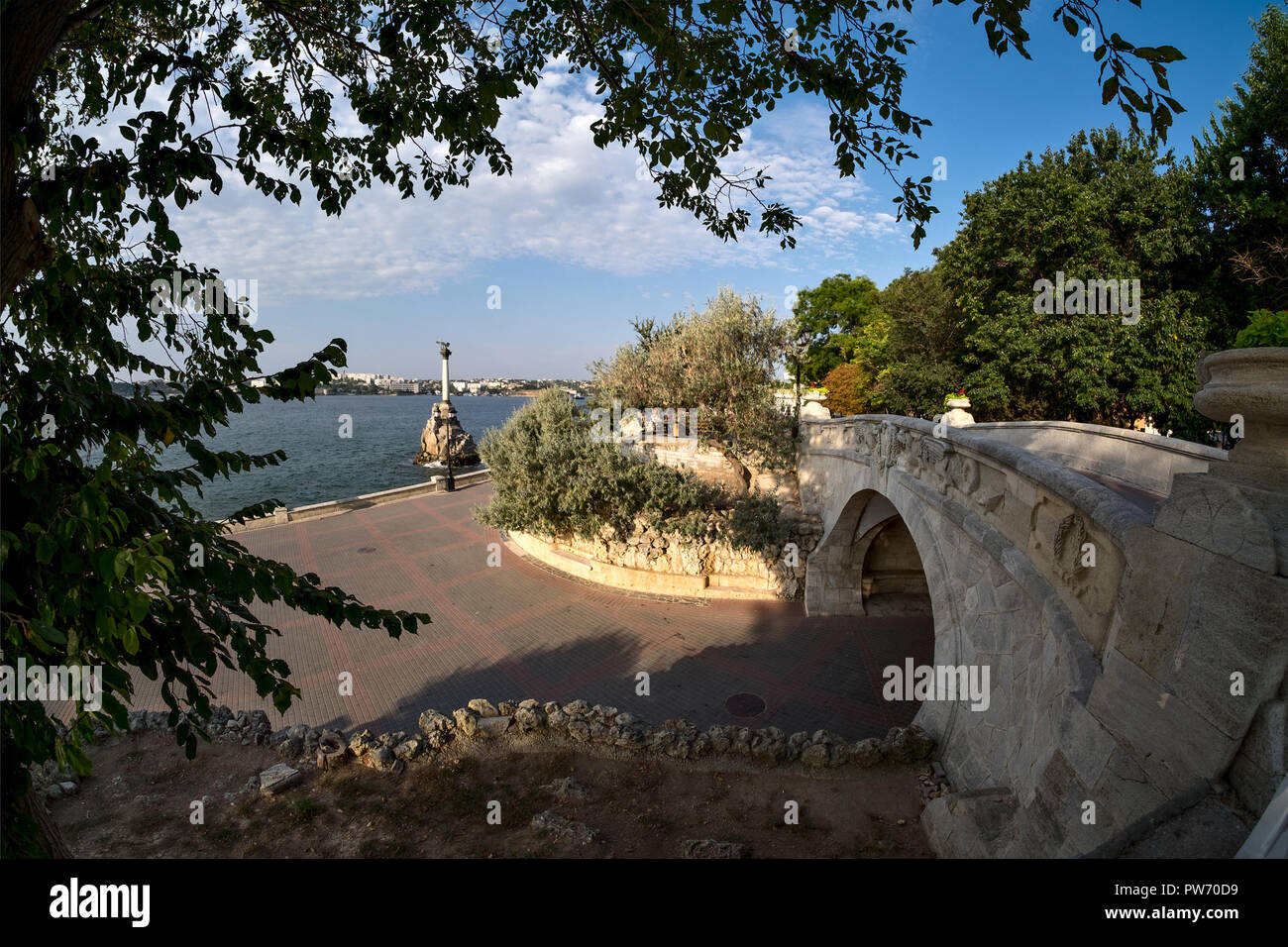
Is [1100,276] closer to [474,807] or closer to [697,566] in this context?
[697,566]

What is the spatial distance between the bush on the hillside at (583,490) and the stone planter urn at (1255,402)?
1330 centimetres

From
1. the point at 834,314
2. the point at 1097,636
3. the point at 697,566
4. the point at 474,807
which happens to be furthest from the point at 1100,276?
the point at 834,314

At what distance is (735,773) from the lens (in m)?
7.90

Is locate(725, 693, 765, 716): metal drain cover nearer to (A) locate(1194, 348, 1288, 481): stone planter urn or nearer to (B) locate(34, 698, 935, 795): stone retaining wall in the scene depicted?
(B) locate(34, 698, 935, 795): stone retaining wall

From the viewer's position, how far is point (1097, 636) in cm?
415

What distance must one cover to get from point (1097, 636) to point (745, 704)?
302 inches

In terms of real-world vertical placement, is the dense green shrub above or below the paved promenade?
above

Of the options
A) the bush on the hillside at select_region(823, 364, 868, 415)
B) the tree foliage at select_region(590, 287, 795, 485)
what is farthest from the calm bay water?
the bush on the hillside at select_region(823, 364, 868, 415)

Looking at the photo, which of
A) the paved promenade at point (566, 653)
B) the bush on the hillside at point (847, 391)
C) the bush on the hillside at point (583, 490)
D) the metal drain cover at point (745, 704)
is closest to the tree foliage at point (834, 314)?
the bush on the hillside at point (847, 391)

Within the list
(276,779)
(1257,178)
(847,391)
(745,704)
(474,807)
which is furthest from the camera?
(847,391)

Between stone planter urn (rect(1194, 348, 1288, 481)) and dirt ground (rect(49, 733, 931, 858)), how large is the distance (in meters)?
5.23

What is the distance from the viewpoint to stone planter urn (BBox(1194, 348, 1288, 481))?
2.72m

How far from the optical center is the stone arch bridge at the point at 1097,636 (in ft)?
9.14
